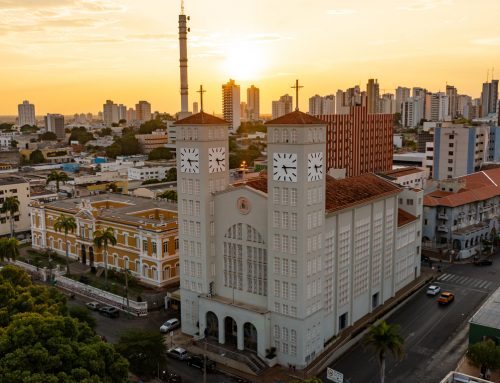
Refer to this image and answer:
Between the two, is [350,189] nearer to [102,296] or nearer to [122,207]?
[102,296]

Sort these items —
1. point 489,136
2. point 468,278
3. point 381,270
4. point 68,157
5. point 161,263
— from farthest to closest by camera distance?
point 68,157, point 489,136, point 468,278, point 161,263, point 381,270

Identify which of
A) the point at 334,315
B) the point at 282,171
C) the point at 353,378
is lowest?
the point at 353,378

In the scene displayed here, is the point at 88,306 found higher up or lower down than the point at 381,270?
lower down

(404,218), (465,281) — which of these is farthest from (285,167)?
(465,281)

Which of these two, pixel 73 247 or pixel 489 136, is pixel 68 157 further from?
pixel 489 136

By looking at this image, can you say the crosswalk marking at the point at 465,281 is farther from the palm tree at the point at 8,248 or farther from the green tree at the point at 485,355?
the palm tree at the point at 8,248

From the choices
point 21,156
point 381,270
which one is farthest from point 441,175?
point 21,156

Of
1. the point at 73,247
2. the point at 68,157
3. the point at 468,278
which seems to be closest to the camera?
the point at 468,278
